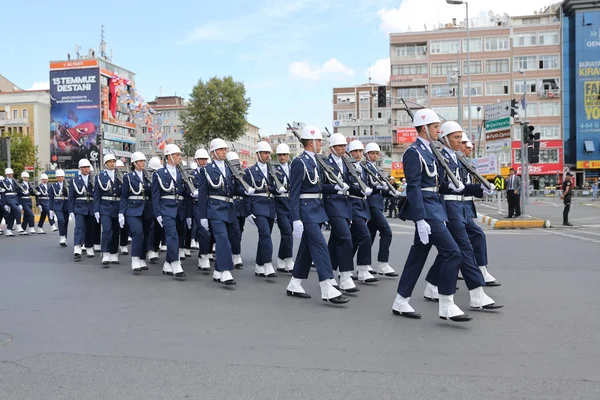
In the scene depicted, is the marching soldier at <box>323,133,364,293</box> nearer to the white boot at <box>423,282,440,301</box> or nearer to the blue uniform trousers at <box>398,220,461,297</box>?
the white boot at <box>423,282,440,301</box>

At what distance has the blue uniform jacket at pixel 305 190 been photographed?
7504mm

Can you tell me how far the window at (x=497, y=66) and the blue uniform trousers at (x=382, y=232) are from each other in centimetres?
6077

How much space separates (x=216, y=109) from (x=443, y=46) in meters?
28.6

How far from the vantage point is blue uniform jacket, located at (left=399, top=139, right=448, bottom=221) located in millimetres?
6305

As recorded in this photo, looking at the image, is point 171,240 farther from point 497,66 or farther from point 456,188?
point 497,66

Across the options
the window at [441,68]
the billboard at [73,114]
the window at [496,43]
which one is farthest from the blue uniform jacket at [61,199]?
the billboard at [73,114]

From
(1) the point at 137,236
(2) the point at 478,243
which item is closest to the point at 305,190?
(2) the point at 478,243

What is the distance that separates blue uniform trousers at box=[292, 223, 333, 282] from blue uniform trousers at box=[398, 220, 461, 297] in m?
1.05

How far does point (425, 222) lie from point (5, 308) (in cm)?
500

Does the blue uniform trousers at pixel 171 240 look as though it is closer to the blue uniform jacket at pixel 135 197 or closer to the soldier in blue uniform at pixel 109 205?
the blue uniform jacket at pixel 135 197

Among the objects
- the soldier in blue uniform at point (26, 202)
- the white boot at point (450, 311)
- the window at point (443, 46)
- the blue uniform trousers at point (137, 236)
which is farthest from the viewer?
the window at point (443, 46)

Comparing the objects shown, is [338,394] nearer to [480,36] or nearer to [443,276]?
[443,276]

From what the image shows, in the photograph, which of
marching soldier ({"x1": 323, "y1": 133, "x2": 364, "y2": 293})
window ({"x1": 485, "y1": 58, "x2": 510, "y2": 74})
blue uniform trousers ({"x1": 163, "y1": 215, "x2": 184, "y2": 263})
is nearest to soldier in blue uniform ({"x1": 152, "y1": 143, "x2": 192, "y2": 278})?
blue uniform trousers ({"x1": 163, "y1": 215, "x2": 184, "y2": 263})

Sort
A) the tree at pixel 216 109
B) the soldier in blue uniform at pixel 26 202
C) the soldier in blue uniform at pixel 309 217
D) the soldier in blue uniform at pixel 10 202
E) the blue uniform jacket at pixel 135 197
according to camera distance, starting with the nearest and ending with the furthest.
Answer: the soldier in blue uniform at pixel 309 217 → the blue uniform jacket at pixel 135 197 → the soldier in blue uniform at pixel 10 202 → the soldier in blue uniform at pixel 26 202 → the tree at pixel 216 109
